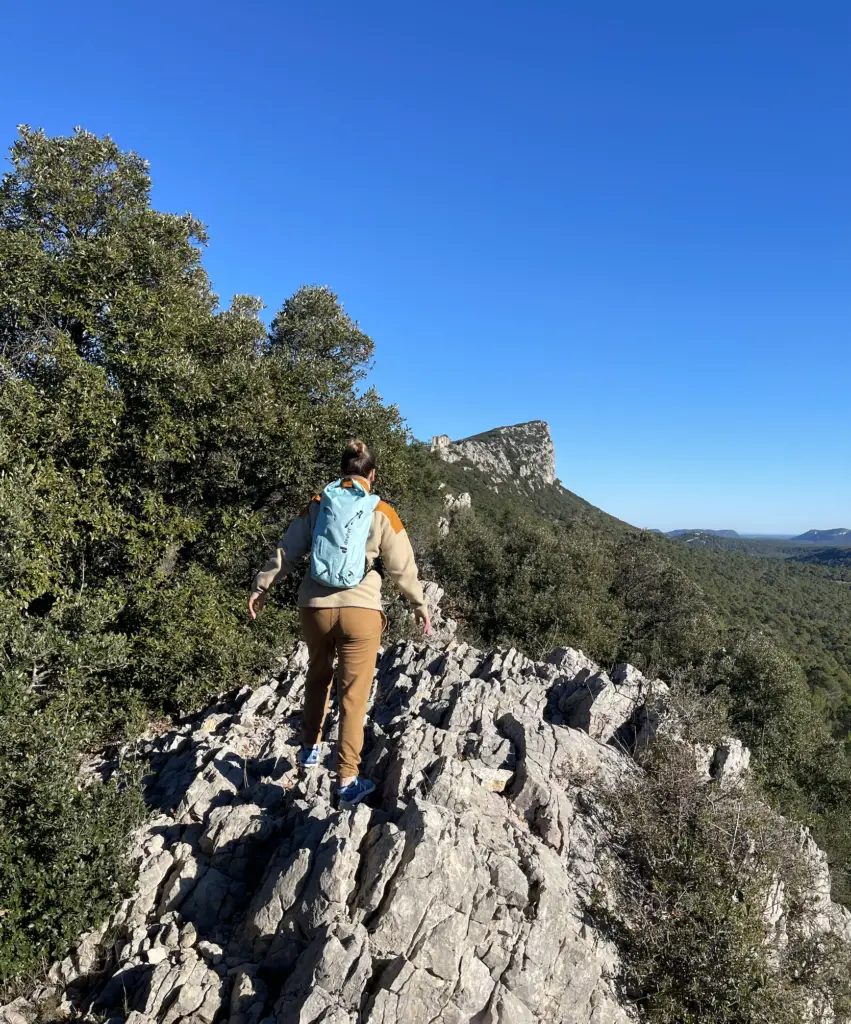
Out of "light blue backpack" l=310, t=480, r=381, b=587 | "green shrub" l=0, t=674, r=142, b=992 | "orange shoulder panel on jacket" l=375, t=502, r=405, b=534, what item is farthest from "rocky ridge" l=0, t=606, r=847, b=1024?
"orange shoulder panel on jacket" l=375, t=502, r=405, b=534

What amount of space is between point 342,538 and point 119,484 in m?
7.18

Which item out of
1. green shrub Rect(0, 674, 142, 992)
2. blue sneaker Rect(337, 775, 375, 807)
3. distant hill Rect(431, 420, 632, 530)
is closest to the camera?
green shrub Rect(0, 674, 142, 992)

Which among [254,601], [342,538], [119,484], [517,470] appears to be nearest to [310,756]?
[254,601]

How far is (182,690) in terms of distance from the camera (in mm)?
9992

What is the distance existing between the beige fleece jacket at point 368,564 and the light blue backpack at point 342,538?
0.47 ft

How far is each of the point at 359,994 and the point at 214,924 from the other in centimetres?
197

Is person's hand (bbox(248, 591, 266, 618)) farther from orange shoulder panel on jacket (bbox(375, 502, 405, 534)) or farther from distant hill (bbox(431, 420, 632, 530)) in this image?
distant hill (bbox(431, 420, 632, 530))

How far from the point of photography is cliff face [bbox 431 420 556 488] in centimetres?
10525

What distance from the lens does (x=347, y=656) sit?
5.85 m

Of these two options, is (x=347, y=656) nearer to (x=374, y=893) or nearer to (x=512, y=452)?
(x=374, y=893)

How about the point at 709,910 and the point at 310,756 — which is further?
the point at 310,756

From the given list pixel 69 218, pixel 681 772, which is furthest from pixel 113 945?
pixel 69 218

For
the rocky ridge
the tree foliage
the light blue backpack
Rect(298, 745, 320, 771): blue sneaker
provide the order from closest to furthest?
the rocky ridge, the light blue backpack, Rect(298, 745, 320, 771): blue sneaker, the tree foliage

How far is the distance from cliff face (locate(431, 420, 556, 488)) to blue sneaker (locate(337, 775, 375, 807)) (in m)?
86.4
